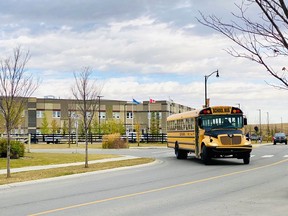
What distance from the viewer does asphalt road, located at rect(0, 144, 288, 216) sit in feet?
32.6

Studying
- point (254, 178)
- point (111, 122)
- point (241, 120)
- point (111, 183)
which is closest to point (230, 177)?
point (254, 178)

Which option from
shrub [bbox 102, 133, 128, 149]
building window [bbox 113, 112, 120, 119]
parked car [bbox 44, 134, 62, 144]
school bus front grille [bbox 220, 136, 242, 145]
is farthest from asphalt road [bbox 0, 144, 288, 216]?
building window [bbox 113, 112, 120, 119]

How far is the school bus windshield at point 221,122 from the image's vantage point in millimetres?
22756

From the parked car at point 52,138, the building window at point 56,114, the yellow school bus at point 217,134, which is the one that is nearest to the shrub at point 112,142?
the parked car at point 52,138

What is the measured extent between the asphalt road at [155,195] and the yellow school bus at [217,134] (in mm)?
3871

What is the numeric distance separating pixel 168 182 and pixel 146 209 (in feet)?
17.4

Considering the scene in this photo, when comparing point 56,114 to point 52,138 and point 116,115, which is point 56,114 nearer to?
point 116,115

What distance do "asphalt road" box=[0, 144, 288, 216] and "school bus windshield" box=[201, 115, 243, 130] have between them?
5.00 metres

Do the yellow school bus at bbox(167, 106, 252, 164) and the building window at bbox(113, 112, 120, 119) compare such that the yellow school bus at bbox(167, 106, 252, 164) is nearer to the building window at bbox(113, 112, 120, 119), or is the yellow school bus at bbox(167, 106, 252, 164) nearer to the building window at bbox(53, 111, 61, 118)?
the building window at bbox(53, 111, 61, 118)

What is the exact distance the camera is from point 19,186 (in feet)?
50.4

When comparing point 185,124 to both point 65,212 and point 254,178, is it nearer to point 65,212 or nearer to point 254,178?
point 254,178

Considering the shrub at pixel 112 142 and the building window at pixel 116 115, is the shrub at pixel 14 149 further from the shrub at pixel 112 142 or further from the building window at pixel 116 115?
the building window at pixel 116 115

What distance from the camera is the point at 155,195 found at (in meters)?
12.2

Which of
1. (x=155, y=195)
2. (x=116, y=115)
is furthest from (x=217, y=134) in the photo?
(x=116, y=115)
